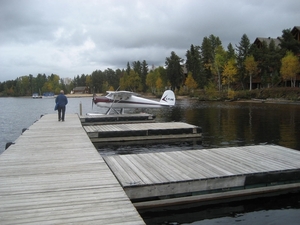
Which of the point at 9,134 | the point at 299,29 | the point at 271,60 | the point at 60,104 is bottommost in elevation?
the point at 9,134

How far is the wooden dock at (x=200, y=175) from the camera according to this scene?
5977mm

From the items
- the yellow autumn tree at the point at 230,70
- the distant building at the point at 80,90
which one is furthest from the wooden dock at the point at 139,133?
the distant building at the point at 80,90

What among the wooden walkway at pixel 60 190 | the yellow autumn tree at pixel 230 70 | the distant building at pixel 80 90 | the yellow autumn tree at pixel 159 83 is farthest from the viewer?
the distant building at pixel 80 90

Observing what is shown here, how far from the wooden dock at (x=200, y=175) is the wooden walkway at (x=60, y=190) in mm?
803

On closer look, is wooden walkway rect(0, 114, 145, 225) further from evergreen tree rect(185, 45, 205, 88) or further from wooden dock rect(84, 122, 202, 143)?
evergreen tree rect(185, 45, 205, 88)

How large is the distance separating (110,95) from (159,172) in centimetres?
1514

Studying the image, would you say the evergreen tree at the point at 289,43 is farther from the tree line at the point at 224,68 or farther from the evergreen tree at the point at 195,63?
the evergreen tree at the point at 195,63

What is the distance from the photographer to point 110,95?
21.3 metres

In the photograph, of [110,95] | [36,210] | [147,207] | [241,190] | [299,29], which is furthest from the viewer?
[299,29]

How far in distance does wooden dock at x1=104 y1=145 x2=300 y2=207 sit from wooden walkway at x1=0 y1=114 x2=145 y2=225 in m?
0.80

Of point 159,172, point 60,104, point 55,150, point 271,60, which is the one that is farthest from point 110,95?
point 271,60

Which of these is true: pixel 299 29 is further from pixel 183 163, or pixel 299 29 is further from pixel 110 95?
pixel 183 163

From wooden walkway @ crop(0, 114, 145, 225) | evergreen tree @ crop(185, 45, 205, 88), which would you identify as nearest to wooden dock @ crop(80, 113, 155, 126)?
wooden walkway @ crop(0, 114, 145, 225)

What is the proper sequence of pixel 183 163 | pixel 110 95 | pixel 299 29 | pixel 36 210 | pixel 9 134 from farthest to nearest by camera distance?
pixel 299 29 → pixel 110 95 → pixel 9 134 → pixel 183 163 → pixel 36 210
